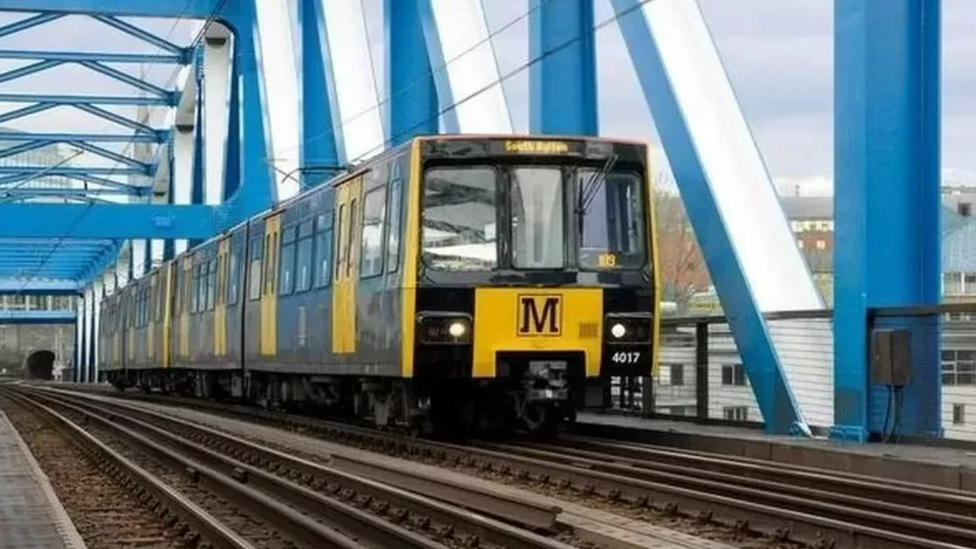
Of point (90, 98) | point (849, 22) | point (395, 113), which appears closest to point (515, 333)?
point (849, 22)

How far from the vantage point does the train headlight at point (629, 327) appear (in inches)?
616

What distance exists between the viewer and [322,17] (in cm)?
3712

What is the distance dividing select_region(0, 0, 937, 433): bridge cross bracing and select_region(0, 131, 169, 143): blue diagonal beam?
4.8 inches

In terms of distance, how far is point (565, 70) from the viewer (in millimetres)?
23578

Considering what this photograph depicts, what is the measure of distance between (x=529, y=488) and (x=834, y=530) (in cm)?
405

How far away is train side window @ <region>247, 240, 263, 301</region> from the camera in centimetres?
2375

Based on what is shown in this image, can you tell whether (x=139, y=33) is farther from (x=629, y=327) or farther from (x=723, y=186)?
(x=629, y=327)

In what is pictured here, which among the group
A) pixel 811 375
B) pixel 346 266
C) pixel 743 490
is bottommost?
pixel 743 490

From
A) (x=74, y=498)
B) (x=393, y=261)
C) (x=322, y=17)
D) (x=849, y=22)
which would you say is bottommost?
(x=74, y=498)

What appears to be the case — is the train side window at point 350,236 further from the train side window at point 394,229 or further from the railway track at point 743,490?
the railway track at point 743,490

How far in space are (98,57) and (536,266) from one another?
1561 inches

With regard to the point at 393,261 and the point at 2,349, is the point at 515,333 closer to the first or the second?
the point at 393,261

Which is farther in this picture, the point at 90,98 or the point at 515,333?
the point at 90,98

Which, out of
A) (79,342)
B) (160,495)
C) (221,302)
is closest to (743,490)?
(160,495)
